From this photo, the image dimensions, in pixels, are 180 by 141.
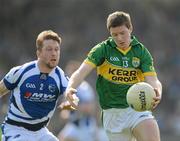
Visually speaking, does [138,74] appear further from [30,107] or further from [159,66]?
[159,66]

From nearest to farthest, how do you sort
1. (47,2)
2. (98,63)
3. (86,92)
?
1. (98,63)
2. (86,92)
3. (47,2)

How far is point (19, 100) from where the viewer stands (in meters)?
12.3

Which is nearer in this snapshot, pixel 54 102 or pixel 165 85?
pixel 54 102

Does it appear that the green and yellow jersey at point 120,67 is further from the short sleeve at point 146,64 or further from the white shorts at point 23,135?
the white shorts at point 23,135

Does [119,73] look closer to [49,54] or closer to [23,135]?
[49,54]

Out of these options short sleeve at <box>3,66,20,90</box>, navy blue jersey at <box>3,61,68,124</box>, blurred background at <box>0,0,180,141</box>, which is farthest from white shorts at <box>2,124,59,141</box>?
blurred background at <box>0,0,180,141</box>

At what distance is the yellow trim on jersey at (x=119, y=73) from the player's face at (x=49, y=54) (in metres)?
0.60

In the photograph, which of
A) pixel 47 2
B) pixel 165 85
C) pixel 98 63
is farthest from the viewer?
pixel 47 2

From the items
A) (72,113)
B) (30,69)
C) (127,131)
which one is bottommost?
(72,113)

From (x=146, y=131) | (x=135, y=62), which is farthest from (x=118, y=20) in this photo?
(x=146, y=131)

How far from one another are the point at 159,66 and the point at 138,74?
618 inches

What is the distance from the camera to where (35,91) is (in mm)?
12250

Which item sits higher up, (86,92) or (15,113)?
(15,113)

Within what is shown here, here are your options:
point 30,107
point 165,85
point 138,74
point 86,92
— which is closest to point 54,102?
point 30,107
